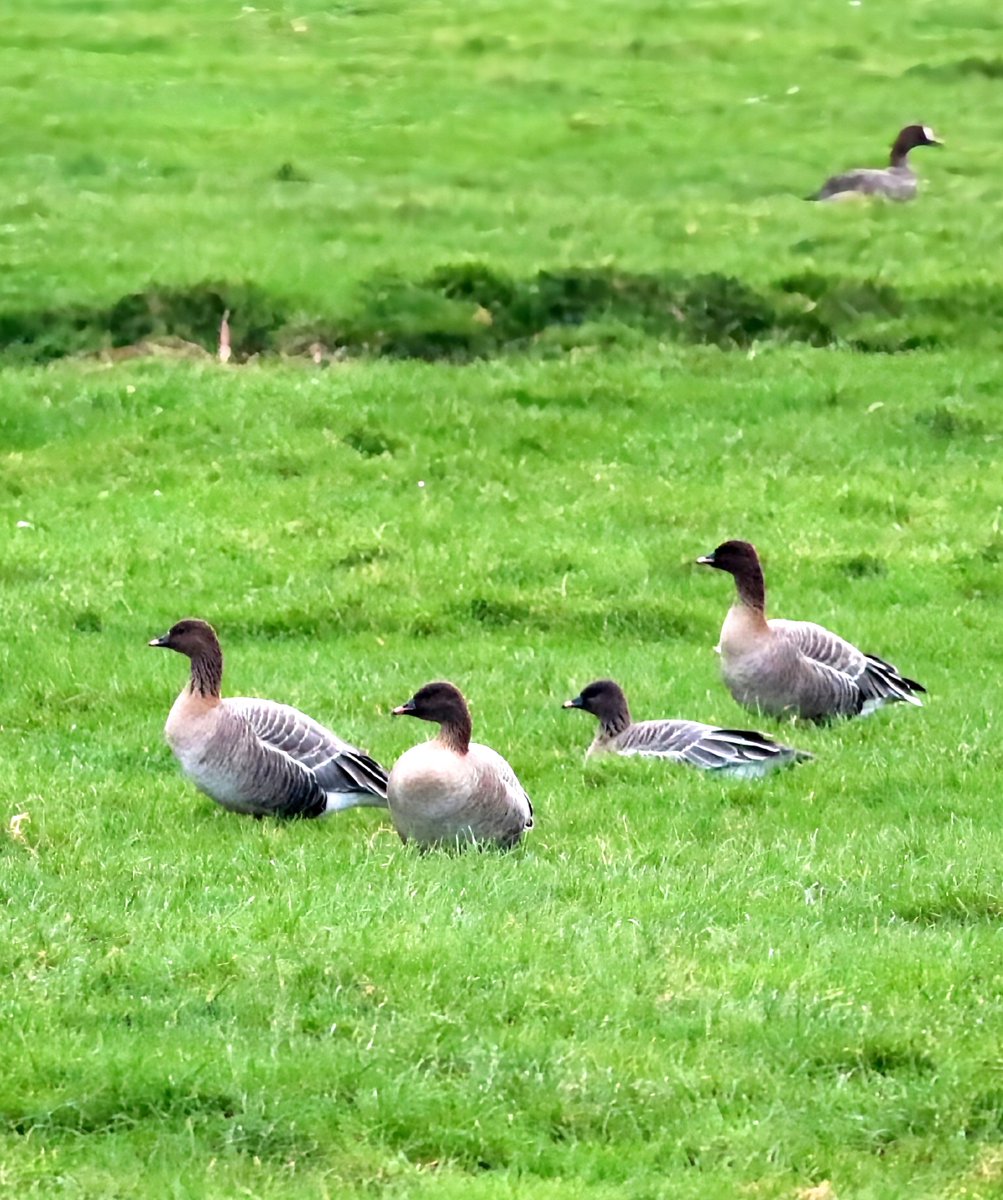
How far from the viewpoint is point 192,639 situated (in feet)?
36.5

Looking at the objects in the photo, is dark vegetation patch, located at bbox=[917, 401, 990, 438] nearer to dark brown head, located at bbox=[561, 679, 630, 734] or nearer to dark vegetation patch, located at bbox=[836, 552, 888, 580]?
dark vegetation patch, located at bbox=[836, 552, 888, 580]

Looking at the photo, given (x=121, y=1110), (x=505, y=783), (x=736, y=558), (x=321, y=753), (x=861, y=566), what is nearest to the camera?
(x=121, y=1110)

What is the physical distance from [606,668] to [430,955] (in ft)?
22.0

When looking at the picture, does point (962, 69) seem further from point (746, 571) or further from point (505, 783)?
point (505, 783)

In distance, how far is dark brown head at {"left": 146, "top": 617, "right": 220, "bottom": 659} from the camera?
1103 cm

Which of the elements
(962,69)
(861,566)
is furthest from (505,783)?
(962,69)

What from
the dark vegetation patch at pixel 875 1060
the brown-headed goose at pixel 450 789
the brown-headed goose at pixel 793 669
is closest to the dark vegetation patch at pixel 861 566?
the brown-headed goose at pixel 793 669

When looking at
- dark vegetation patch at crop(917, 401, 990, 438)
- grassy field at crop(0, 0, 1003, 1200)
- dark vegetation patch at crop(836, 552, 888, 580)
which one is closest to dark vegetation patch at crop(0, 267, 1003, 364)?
grassy field at crop(0, 0, 1003, 1200)

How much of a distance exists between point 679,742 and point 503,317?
11.2 metres

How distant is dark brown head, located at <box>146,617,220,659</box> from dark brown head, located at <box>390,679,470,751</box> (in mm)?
1455

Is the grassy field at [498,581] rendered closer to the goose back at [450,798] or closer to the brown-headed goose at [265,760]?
the brown-headed goose at [265,760]

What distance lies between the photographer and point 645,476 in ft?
60.2

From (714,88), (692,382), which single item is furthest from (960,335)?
(714,88)

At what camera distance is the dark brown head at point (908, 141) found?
28328 mm
